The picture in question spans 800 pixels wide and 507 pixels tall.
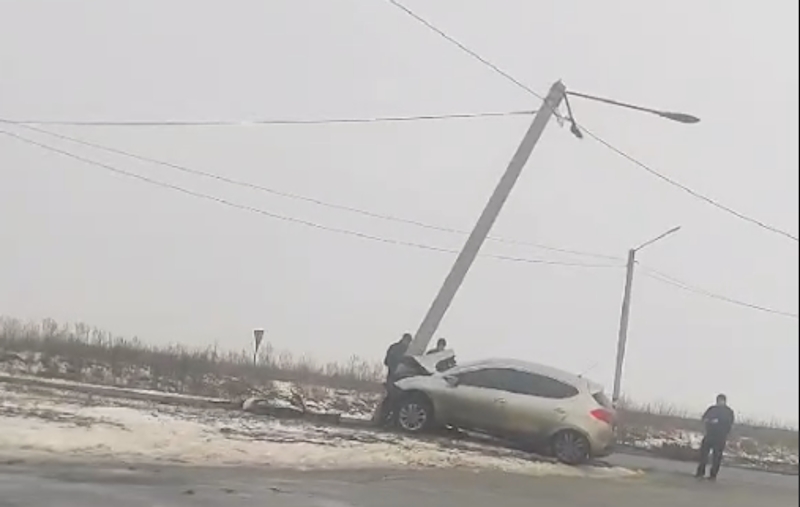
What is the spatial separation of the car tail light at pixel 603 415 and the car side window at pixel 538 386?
43 cm

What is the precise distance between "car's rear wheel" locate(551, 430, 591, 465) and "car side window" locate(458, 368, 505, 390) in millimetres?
1174

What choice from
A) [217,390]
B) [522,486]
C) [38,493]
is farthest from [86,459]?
[217,390]

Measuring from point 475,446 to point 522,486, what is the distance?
3.81 metres

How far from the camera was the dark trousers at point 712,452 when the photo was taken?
2052 cm

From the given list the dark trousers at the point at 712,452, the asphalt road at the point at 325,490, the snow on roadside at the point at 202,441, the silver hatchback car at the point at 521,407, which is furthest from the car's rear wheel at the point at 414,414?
the dark trousers at the point at 712,452

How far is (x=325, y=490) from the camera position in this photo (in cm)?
1204

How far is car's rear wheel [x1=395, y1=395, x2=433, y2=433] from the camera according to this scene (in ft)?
63.5

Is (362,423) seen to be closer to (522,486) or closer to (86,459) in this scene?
(522,486)

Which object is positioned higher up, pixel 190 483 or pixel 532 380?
pixel 532 380

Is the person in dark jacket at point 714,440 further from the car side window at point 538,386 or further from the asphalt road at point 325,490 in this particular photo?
the car side window at point 538,386

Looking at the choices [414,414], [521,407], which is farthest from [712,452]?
[414,414]

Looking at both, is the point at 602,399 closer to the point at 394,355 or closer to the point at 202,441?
the point at 394,355

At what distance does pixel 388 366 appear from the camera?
2106cm

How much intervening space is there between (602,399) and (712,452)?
2659 mm
